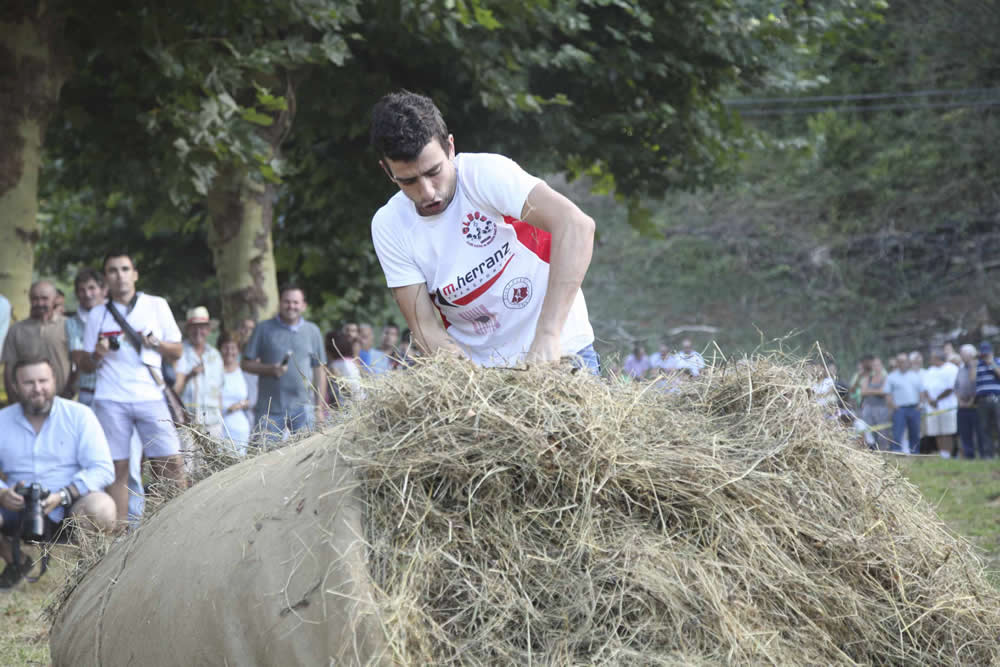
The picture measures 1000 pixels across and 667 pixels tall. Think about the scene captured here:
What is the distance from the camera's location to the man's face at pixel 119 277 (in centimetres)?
806

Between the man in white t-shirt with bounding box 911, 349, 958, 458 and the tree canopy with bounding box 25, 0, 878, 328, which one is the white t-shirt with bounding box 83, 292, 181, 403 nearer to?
the tree canopy with bounding box 25, 0, 878, 328

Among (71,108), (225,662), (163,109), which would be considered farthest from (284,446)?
(71,108)

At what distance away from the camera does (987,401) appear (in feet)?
54.9

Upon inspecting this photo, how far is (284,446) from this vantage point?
13.4 feet

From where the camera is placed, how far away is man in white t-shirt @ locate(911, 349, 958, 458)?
58.9 feet

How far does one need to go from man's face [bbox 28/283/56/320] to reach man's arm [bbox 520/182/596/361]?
5.97 metres

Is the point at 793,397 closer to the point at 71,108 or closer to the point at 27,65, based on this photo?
the point at 27,65

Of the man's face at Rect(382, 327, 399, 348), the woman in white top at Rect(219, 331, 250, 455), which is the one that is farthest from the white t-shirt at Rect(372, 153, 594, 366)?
the man's face at Rect(382, 327, 399, 348)

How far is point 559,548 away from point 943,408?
54.7 ft

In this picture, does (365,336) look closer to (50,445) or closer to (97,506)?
(50,445)

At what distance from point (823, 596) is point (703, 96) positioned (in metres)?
11.1

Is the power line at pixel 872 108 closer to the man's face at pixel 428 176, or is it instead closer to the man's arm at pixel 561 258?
the man's face at pixel 428 176

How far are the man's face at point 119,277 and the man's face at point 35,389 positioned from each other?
94 cm

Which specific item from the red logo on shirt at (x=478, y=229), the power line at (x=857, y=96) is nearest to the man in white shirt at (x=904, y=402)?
the red logo on shirt at (x=478, y=229)
